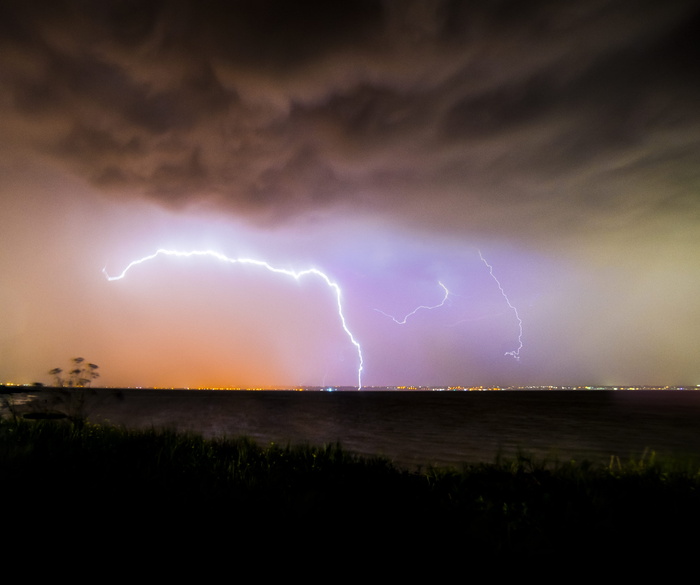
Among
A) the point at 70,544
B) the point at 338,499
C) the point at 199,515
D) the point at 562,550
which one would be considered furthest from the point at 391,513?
the point at 70,544

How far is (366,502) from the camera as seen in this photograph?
6.02m

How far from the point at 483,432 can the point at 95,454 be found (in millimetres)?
39193

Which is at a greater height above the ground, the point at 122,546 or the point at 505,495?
the point at 122,546

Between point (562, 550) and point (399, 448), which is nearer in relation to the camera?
point (562, 550)

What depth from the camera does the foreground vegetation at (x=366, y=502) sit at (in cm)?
488

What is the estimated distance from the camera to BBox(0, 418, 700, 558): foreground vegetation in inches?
192

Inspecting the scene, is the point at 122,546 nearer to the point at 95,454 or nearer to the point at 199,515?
the point at 199,515

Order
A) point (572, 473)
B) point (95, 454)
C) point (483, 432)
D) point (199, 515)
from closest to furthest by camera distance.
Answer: point (199, 515)
point (95, 454)
point (572, 473)
point (483, 432)

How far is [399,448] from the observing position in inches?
1193

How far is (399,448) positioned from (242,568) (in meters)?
27.9

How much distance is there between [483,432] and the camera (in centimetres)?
4194

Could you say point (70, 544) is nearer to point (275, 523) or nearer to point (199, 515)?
point (199, 515)

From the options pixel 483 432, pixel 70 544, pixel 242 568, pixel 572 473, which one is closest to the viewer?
pixel 242 568

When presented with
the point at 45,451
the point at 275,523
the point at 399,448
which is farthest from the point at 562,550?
the point at 399,448
